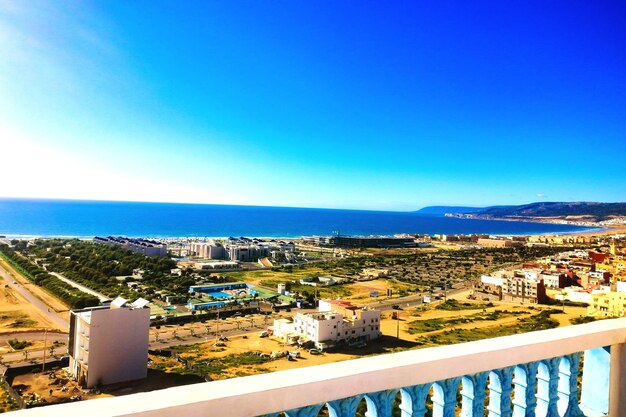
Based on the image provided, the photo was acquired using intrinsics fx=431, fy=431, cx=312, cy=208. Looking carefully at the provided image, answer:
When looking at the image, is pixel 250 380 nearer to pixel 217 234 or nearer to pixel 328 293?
pixel 328 293

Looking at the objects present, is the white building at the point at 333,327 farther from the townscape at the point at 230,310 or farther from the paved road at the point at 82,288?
the paved road at the point at 82,288

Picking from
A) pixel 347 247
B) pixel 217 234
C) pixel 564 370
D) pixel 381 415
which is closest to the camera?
pixel 381 415

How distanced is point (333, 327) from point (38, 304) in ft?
46.3

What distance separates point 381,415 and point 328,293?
24647 millimetres

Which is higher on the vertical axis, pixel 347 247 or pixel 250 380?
pixel 250 380

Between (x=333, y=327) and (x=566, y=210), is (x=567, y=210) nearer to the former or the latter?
(x=566, y=210)

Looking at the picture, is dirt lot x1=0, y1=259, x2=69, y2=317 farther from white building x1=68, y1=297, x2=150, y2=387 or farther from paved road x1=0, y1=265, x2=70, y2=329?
white building x1=68, y1=297, x2=150, y2=387

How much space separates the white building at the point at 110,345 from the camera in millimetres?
11648

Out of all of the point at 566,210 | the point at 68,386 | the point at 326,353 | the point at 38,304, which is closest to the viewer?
the point at 68,386

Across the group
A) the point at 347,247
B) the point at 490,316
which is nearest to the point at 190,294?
the point at 490,316

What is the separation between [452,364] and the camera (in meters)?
1.47

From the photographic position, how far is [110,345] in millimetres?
11891

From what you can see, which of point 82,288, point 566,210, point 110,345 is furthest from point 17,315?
point 566,210

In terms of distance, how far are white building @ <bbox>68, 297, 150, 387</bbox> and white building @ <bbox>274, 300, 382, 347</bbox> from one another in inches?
217
